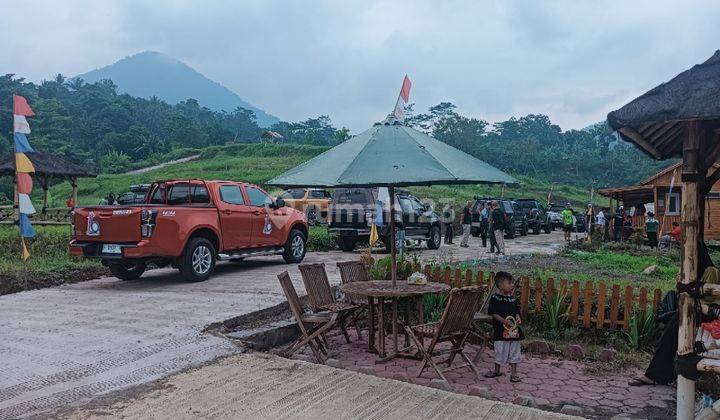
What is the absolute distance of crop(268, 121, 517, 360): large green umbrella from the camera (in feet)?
17.1

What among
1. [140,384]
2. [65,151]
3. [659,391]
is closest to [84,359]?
[140,384]

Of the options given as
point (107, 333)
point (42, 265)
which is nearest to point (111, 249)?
point (42, 265)

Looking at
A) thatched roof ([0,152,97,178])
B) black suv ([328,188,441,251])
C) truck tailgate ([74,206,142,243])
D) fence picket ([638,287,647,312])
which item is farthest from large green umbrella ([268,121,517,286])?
thatched roof ([0,152,97,178])

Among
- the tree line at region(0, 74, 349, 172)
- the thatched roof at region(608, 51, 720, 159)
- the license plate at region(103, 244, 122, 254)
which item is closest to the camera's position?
the thatched roof at region(608, 51, 720, 159)

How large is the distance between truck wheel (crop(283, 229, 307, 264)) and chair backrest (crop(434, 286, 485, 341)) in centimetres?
710

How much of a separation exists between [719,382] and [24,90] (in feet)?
240

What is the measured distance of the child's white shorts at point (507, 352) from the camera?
5.41 m

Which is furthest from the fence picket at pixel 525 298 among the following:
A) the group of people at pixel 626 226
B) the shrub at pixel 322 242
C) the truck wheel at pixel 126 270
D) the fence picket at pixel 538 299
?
the group of people at pixel 626 226

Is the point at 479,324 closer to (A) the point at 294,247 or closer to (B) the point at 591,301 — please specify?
(B) the point at 591,301

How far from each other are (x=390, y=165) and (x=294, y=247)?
24.3 ft

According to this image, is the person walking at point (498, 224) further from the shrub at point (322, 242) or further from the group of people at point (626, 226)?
the group of people at point (626, 226)

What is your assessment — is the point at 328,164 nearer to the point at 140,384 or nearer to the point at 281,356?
the point at 281,356

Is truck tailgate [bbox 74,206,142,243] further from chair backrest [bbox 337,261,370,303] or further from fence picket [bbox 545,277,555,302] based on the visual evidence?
fence picket [bbox 545,277,555,302]

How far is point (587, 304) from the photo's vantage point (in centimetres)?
652
